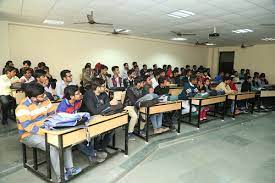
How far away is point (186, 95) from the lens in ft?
16.9

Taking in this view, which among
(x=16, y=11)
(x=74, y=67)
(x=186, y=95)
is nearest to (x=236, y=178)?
(x=186, y=95)

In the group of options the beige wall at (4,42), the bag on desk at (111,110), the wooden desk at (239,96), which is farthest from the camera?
the beige wall at (4,42)

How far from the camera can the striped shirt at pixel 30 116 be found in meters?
2.56

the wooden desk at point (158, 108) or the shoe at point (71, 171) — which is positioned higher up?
the wooden desk at point (158, 108)

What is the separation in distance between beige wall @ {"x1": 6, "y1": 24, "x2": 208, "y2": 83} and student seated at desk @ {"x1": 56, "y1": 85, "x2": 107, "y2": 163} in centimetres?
498

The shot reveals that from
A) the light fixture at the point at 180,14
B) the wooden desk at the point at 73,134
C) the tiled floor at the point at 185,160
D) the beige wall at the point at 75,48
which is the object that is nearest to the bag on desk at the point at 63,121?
the wooden desk at the point at 73,134

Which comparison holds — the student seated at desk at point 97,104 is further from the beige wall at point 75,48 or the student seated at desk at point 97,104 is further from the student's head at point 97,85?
the beige wall at point 75,48

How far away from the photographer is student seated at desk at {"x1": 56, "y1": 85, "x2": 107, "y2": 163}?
9.38 feet

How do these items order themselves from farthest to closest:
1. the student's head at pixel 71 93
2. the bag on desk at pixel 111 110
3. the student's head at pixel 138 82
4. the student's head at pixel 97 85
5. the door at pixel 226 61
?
the door at pixel 226 61, the student's head at pixel 138 82, the student's head at pixel 97 85, the bag on desk at pixel 111 110, the student's head at pixel 71 93

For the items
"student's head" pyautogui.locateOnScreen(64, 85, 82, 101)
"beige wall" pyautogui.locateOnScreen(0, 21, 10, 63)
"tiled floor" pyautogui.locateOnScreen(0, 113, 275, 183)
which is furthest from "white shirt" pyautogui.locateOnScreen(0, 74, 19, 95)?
"student's head" pyautogui.locateOnScreen(64, 85, 82, 101)

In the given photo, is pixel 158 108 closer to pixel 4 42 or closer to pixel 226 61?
pixel 4 42

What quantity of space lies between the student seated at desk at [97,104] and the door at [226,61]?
39.2 feet

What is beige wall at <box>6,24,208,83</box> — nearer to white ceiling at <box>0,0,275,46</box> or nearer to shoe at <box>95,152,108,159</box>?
white ceiling at <box>0,0,275,46</box>

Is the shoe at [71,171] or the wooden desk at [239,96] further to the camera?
the wooden desk at [239,96]
